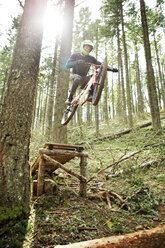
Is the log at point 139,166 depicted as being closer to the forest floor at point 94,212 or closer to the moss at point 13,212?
the forest floor at point 94,212

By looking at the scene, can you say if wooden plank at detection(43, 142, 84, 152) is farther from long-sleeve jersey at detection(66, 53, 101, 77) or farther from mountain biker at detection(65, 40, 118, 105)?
long-sleeve jersey at detection(66, 53, 101, 77)

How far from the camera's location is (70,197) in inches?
155

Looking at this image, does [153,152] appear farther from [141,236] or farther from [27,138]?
[27,138]

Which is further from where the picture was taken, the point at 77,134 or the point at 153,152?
the point at 77,134

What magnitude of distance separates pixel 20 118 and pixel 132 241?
2.32m

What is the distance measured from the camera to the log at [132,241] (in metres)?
1.81

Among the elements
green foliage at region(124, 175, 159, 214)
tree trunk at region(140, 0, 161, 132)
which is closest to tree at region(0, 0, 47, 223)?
green foliage at region(124, 175, 159, 214)

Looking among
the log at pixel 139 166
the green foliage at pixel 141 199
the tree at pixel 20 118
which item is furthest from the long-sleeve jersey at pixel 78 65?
the green foliage at pixel 141 199

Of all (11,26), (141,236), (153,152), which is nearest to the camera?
(141,236)

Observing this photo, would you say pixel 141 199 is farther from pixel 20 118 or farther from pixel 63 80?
pixel 63 80

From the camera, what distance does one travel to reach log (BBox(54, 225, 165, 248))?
181 centimetres

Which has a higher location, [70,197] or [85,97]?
[85,97]

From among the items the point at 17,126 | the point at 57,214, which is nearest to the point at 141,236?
the point at 57,214

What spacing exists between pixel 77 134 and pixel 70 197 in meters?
6.80
